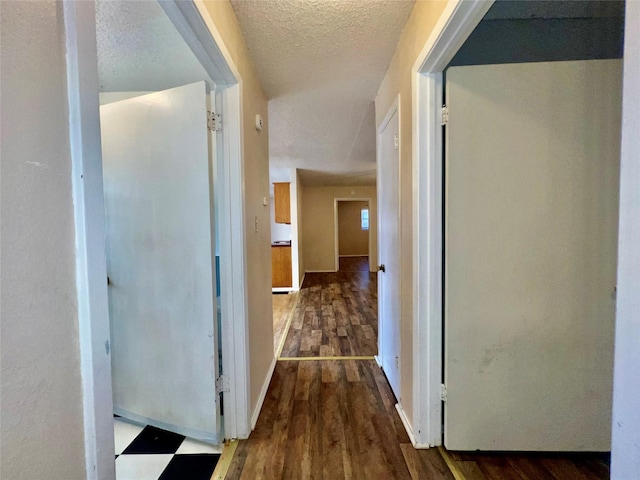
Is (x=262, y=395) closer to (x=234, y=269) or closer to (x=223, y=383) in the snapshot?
(x=223, y=383)

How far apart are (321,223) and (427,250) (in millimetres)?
6140

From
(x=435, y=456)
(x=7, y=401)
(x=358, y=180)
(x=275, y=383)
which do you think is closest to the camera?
(x=7, y=401)

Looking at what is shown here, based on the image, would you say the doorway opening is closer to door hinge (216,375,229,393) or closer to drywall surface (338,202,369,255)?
door hinge (216,375,229,393)

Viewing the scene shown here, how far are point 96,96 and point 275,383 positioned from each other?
210cm

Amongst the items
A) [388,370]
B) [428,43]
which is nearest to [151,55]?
[428,43]

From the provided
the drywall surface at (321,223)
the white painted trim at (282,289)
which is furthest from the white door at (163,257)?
the drywall surface at (321,223)

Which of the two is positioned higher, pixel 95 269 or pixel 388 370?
pixel 95 269

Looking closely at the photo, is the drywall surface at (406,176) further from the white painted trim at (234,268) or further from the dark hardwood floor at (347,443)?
the white painted trim at (234,268)

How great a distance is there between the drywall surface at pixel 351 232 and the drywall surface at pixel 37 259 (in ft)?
34.9

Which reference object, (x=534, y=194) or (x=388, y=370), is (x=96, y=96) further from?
(x=388, y=370)

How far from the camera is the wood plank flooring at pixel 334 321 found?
2744 millimetres

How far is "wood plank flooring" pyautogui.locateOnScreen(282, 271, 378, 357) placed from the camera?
2.74 meters

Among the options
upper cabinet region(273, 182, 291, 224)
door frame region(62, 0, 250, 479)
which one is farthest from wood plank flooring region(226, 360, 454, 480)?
upper cabinet region(273, 182, 291, 224)

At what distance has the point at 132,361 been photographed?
1627 mm
